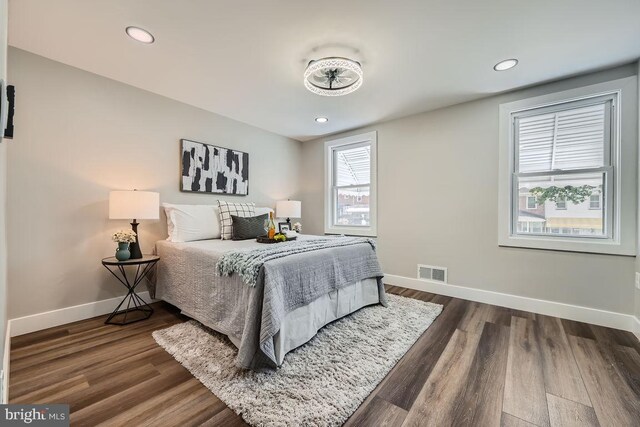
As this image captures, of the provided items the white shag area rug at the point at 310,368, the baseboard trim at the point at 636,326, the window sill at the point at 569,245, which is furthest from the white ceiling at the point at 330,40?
the white shag area rug at the point at 310,368

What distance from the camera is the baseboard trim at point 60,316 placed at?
2138 mm

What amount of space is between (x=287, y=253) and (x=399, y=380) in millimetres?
1121

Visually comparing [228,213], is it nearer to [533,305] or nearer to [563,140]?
[533,305]

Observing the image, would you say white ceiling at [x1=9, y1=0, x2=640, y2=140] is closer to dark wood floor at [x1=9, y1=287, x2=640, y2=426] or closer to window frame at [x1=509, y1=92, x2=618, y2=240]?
window frame at [x1=509, y1=92, x2=618, y2=240]

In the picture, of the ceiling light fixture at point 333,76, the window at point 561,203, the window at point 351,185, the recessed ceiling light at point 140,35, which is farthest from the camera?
the window at point 351,185

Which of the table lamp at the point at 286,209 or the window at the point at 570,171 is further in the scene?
the table lamp at the point at 286,209

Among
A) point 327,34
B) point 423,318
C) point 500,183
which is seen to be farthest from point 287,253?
point 500,183

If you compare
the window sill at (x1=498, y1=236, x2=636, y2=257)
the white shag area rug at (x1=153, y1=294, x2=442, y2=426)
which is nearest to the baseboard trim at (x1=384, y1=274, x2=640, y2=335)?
the window sill at (x1=498, y1=236, x2=636, y2=257)

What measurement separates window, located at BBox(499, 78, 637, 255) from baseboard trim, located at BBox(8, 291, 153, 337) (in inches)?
167

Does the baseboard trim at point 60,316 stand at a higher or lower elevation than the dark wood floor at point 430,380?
higher

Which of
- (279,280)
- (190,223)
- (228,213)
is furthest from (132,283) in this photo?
(279,280)

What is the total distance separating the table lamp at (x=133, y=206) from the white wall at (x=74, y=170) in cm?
36

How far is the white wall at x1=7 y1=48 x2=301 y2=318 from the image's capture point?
2.16 metres

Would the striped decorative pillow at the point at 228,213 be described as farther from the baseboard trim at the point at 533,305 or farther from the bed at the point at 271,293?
the baseboard trim at the point at 533,305
